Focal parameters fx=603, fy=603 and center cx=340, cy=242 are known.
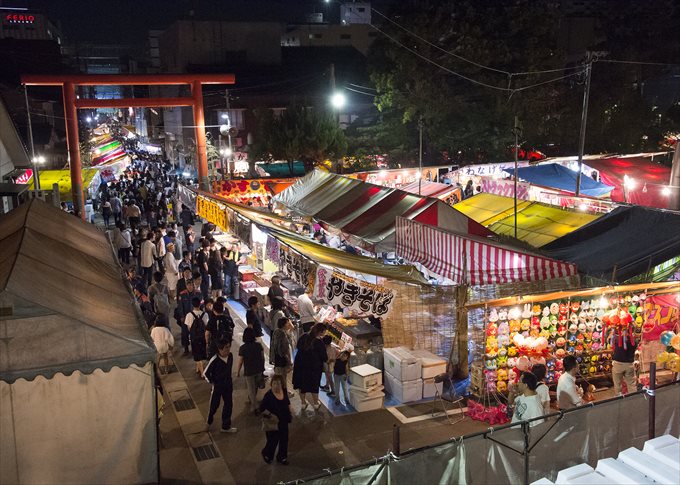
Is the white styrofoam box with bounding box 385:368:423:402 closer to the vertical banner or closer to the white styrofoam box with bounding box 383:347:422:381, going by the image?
the white styrofoam box with bounding box 383:347:422:381

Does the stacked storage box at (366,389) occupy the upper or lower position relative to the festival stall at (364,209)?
lower

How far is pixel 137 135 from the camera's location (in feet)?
236

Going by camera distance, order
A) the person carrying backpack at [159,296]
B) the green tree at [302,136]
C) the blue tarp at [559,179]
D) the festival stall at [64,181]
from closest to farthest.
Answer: the person carrying backpack at [159,296] → the blue tarp at [559,179] → the festival stall at [64,181] → the green tree at [302,136]

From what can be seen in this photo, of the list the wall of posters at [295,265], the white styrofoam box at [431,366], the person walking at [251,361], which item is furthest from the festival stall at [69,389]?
the white styrofoam box at [431,366]

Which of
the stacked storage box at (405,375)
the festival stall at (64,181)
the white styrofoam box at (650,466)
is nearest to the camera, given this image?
the white styrofoam box at (650,466)

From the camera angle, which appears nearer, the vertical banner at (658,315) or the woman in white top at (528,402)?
the woman in white top at (528,402)

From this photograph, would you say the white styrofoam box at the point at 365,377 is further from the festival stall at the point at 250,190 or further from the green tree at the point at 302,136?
the green tree at the point at 302,136

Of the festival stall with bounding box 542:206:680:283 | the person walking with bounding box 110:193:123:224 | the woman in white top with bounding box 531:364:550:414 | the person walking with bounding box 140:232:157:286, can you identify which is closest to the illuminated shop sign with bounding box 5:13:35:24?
the person walking with bounding box 110:193:123:224

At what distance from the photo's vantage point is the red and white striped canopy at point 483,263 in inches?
458

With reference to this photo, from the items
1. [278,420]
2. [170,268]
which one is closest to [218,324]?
[278,420]

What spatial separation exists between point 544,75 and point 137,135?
52156mm

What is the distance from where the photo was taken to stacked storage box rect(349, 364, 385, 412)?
998 centimetres

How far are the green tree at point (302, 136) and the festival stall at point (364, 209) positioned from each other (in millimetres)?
10043

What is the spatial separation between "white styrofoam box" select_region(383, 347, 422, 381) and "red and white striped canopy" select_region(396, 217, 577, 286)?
6.24 feet
